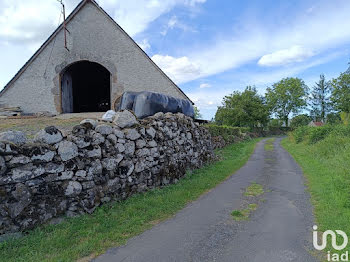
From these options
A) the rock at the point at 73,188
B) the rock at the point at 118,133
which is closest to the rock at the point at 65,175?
the rock at the point at 73,188

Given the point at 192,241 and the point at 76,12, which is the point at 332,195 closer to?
the point at 192,241

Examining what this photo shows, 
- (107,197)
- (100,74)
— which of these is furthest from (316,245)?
(100,74)

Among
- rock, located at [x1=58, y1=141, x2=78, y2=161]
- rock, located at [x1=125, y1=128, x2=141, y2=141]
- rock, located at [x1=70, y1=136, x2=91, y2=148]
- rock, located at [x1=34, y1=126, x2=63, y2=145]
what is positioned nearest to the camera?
rock, located at [x1=34, y1=126, x2=63, y2=145]

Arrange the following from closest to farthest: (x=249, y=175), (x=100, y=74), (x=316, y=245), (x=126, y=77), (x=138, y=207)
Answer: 1. (x=316, y=245)
2. (x=138, y=207)
3. (x=249, y=175)
4. (x=126, y=77)
5. (x=100, y=74)

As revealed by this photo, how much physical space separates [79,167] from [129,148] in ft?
5.18

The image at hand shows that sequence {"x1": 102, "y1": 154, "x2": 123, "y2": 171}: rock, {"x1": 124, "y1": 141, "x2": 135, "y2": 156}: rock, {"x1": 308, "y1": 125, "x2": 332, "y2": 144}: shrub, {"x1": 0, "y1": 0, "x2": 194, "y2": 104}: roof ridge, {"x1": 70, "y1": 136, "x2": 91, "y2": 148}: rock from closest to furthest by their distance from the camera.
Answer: {"x1": 70, "y1": 136, "x2": 91, "y2": 148}: rock
{"x1": 102, "y1": 154, "x2": 123, "y2": 171}: rock
{"x1": 124, "y1": 141, "x2": 135, "y2": 156}: rock
{"x1": 0, "y1": 0, "x2": 194, "y2": 104}: roof ridge
{"x1": 308, "y1": 125, "x2": 332, "y2": 144}: shrub

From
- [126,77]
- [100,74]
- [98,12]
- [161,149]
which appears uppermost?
[98,12]

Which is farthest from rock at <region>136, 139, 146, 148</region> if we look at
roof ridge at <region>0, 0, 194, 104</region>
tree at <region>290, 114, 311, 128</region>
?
tree at <region>290, 114, 311, 128</region>

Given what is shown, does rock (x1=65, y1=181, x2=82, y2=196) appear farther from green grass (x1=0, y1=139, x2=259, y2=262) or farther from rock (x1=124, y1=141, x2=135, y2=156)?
rock (x1=124, y1=141, x2=135, y2=156)

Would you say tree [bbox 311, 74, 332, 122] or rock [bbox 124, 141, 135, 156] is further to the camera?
tree [bbox 311, 74, 332, 122]

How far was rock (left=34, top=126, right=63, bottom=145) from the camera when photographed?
182 inches

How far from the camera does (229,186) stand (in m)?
7.89

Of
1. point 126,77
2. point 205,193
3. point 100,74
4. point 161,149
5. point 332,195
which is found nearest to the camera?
point 332,195

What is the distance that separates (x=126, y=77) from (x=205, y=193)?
7.69 meters
